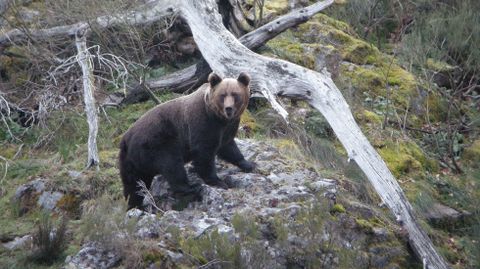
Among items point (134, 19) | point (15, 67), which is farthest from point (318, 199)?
point (15, 67)

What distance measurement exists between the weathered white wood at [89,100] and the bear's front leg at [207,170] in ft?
6.17

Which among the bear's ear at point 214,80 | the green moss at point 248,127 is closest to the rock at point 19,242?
the bear's ear at point 214,80

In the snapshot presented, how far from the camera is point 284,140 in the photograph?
10.1m

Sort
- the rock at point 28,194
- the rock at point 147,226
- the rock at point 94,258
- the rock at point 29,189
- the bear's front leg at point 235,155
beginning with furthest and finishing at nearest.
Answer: the rock at point 29,189 < the rock at point 28,194 < the bear's front leg at point 235,155 < the rock at point 147,226 < the rock at point 94,258

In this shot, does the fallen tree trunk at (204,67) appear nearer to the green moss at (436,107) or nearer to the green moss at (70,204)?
the green moss at (70,204)

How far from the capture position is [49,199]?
28.0 feet

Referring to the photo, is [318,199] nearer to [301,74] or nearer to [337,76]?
[301,74]

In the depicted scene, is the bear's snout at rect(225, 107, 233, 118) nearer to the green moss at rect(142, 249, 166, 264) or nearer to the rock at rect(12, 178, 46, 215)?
the green moss at rect(142, 249, 166, 264)

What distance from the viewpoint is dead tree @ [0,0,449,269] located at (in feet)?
25.6

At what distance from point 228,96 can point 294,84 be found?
1.45m

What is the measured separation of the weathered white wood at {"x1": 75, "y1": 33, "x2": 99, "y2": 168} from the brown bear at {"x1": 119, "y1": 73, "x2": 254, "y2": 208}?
123 cm

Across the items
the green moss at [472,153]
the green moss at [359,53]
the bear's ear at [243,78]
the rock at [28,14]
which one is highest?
the rock at [28,14]

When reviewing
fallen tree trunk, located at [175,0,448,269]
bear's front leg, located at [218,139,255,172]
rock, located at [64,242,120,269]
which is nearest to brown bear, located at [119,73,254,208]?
bear's front leg, located at [218,139,255,172]

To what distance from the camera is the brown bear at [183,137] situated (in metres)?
7.49
